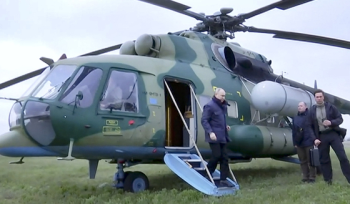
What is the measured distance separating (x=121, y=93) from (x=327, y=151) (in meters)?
3.35

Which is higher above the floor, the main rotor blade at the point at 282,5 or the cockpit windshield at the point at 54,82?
the main rotor blade at the point at 282,5

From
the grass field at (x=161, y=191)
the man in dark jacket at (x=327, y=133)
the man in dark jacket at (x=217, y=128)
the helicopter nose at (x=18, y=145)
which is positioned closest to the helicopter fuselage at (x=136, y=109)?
the helicopter nose at (x=18, y=145)

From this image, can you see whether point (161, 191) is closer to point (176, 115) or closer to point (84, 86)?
point (84, 86)

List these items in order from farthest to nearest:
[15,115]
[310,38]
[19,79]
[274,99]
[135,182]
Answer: [310,38] < [19,79] < [274,99] < [135,182] < [15,115]

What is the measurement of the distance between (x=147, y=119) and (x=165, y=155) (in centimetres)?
70

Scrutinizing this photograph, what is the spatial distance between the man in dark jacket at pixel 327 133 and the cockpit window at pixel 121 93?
2.87m

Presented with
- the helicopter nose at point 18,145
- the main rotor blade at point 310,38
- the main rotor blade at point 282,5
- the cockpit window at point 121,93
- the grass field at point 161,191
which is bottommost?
the grass field at point 161,191

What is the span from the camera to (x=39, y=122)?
18.8ft

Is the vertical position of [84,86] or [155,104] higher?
[84,86]

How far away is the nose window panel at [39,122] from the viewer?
18.6 feet

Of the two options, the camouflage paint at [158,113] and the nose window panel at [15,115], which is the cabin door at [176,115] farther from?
the nose window panel at [15,115]

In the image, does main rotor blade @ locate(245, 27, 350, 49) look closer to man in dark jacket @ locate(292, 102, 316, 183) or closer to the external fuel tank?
the external fuel tank

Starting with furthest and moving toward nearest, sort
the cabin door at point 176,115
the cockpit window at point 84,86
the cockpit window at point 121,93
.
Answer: the cabin door at point 176,115 < the cockpit window at point 121,93 < the cockpit window at point 84,86

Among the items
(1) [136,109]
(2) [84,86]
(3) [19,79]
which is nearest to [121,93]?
(1) [136,109]
